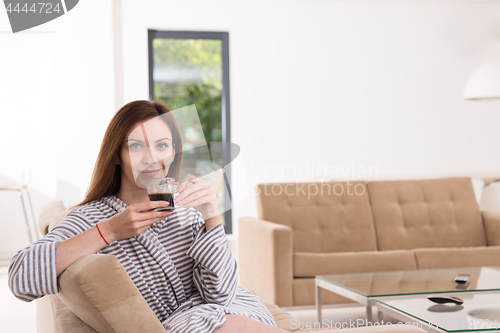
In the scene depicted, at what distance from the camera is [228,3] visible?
5.62 metres

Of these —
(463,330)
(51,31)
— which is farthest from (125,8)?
(463,330)

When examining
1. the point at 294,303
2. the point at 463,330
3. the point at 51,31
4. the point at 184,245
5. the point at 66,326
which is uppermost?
the point at 51,31

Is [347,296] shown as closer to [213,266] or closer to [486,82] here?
[213,266]

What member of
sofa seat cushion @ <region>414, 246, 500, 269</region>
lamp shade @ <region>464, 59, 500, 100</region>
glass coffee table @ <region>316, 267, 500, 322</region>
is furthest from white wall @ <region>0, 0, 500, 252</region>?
glass coffee table @ <region>316, 267, 500, 322</region>

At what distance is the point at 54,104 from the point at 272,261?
3.73m

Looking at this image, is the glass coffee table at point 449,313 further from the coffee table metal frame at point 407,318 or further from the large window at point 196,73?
the large window at point 196,73

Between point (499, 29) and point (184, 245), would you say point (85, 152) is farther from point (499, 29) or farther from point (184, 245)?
point (499, 29)

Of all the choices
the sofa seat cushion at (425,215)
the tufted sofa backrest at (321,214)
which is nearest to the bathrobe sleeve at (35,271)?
the tufted sofa backrest at (321,214)

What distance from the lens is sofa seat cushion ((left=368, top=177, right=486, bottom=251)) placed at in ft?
11.2

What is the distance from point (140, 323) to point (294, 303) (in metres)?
2.05

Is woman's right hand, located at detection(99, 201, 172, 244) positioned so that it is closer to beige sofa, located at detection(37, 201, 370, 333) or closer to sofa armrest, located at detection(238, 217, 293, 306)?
beige sofa, located at detection(37, 201, 370, 333)

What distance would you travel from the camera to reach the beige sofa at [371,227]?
9.98ft

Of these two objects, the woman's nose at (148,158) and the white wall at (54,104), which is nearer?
the woman's nose at (148,158)

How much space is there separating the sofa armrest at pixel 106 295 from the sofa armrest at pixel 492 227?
10.1 ft
